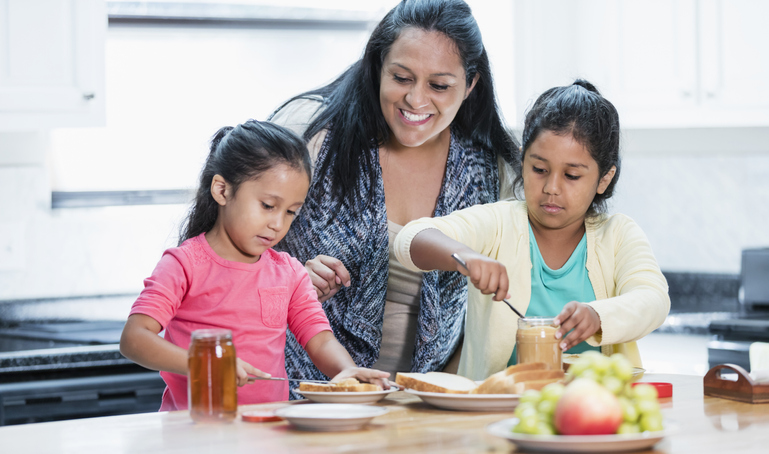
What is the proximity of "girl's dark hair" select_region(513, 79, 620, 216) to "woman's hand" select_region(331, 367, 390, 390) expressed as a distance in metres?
0.66

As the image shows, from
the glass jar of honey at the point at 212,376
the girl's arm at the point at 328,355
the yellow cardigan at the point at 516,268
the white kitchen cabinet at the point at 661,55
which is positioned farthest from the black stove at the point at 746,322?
the glass jar of honey at the point at 212,376

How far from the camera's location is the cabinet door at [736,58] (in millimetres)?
3084

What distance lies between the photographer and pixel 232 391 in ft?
3.97

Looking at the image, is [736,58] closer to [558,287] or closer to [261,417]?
[558,287]

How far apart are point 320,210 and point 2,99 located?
58.4 inches

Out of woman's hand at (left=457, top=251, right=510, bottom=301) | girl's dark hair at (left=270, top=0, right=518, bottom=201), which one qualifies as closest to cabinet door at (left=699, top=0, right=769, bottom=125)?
girl's dark hair at (left=270, top=0, right=518, bottom=201)

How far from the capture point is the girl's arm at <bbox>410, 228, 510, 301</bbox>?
4.86 ft

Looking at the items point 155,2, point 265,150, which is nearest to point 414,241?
point 265,150

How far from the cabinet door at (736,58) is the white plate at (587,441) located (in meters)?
2.47

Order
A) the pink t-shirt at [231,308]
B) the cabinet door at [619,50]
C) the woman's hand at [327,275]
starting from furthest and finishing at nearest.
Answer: the cabinet door at [619,50] → the woman's hand at [327,275] → the pink t-shirt at [231,308]

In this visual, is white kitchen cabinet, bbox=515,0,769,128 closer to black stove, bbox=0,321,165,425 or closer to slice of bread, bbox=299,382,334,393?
black stove, bbox=0,321,165,425

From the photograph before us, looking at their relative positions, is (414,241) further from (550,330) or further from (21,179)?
(21,179)

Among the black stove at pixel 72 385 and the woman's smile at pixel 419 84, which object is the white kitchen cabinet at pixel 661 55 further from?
the black stove at pixel 72 385

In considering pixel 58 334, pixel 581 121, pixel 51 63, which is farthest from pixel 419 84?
pixel 58 334
